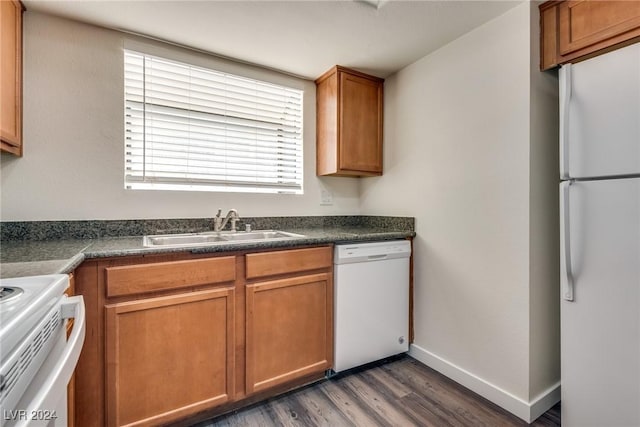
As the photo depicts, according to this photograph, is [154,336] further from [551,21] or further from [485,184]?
[551,21]

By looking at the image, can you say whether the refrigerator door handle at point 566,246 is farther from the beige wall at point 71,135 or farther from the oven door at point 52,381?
the beige wall at point 71,135

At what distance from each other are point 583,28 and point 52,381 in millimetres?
2295

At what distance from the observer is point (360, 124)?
2408 millimetres

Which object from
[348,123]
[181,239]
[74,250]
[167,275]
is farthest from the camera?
[348,123]

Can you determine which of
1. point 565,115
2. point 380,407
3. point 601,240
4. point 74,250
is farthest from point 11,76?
point 601,240

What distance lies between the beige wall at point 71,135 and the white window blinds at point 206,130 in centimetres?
9

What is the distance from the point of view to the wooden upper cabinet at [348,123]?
7.59ft

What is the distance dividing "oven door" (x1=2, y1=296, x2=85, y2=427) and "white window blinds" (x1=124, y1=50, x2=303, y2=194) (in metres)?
1.27

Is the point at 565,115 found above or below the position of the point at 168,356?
above

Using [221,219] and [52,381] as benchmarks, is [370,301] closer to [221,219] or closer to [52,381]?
[221,219]

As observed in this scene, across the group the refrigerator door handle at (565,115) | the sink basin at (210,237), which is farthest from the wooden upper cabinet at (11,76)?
the refrigerator door handle at (565,115)

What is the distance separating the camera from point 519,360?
1.60m

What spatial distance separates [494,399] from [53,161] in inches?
112

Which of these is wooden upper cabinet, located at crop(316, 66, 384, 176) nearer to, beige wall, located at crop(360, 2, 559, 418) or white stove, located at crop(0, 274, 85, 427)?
beige wall, located at crop(360, 2, 559, 418)
